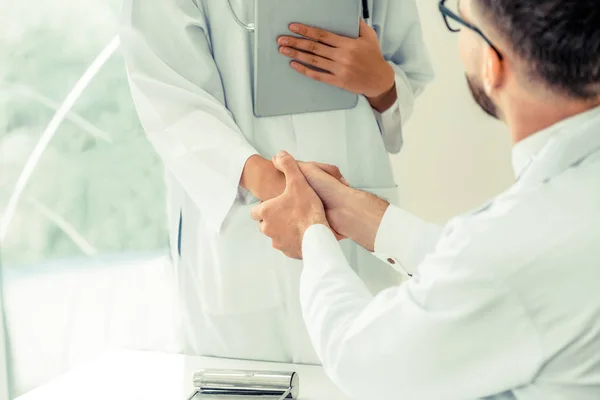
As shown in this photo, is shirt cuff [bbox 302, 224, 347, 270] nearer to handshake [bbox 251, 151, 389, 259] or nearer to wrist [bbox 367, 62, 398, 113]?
handshake [bbox 251, 151, 389, 259]

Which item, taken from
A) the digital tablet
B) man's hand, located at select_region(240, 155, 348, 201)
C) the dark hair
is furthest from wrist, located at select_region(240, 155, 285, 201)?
the dark hair

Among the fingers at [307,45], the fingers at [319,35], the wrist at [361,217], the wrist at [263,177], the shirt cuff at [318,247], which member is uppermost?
the fingers at [319,35]

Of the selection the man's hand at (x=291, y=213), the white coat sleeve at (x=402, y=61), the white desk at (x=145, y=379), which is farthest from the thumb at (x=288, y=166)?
the white desk at (x=145, y=379)

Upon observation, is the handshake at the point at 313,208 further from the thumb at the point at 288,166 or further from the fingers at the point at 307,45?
the fingers at the point at 307,45

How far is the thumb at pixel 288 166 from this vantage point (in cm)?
114

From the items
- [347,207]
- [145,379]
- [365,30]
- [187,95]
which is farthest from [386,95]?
[145,379]

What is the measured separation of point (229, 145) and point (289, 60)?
0.18m

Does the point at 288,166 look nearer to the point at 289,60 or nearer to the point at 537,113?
the point at 289,60

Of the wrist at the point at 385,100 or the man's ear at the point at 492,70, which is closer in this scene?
the man's ear at the point at 492,70

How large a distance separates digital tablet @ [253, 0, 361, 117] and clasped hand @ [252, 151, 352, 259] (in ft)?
0.39

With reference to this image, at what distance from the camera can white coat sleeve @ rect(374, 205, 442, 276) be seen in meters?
1.15

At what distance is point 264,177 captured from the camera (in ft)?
3.88

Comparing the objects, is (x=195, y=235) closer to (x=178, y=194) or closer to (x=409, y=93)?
(x=178, y=194)

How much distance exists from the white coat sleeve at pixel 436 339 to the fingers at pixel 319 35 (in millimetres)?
542
